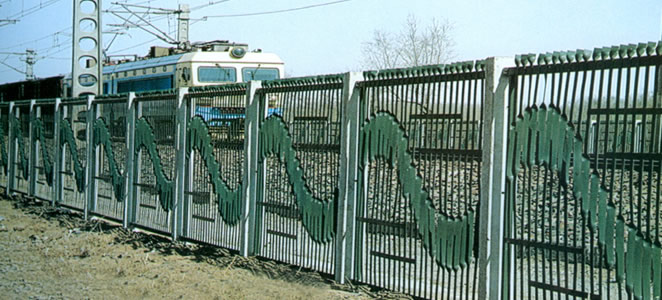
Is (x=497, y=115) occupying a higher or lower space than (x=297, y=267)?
higher

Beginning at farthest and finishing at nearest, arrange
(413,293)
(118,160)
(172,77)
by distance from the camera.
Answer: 1. (172,77)
2. (118,160)
3. (413,293)

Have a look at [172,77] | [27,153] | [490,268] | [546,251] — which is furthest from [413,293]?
[172,77]

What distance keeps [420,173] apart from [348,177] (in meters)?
0.95

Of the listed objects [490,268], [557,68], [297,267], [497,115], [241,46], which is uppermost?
[241,46]

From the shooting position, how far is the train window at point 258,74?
22.0 m

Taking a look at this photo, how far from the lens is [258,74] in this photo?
73.1 ft

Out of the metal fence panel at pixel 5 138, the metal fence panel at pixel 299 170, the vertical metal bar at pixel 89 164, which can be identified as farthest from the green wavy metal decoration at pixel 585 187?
the metal fence panel at pixel 5 138

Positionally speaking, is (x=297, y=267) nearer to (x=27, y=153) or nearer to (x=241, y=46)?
(x=27, y=153)

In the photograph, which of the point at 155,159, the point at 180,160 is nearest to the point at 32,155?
the point at 155,159

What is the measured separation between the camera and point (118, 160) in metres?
10.9

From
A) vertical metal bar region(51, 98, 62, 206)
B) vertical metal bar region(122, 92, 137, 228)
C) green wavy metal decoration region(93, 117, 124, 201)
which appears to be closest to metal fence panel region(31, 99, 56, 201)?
vertical metal bar region(51, 98, 62, 206)

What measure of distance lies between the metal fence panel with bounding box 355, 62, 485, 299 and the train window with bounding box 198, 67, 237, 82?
1551cm

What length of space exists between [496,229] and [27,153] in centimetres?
1280

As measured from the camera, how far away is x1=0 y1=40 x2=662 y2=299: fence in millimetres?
4301
